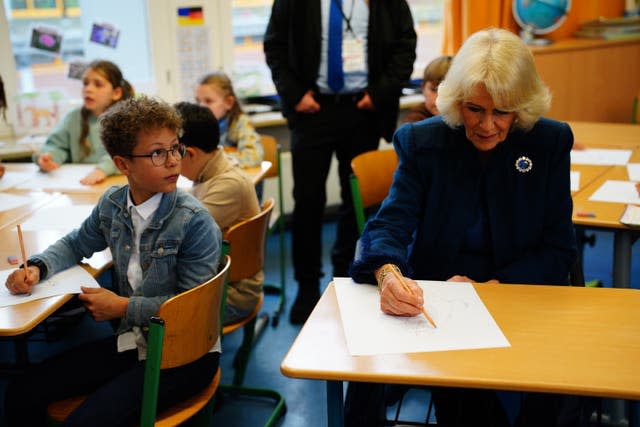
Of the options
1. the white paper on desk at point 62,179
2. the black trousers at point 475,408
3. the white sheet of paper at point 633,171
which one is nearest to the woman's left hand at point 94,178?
the white paper on desk at point 62,179

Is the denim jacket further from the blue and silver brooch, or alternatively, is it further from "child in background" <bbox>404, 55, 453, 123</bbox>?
"child in background" <bbox>404, 55, 453, 123</bbox>

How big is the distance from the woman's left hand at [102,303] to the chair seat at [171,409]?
22cm

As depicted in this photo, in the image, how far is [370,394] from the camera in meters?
1.71

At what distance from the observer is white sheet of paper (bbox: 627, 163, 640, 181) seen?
2.69 m

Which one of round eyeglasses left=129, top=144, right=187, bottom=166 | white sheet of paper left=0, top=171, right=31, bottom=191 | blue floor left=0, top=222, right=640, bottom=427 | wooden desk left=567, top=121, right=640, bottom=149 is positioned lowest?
blue floor left=0, top=222, right=640, bottom=427

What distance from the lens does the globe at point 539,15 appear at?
424 cm

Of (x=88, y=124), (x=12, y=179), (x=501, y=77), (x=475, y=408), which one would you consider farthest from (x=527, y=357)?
(x=88, y=124)

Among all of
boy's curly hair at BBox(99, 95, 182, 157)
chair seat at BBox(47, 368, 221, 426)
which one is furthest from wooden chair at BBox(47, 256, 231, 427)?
boy's curly hair at BBox(99, 95, 182, 157)

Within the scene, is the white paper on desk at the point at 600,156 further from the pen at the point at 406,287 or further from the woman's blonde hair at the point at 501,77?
the pen at the point at 406,287

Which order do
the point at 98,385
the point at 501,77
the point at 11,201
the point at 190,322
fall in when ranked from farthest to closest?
the point at 11,201, the point at 98,385, the point at 501,77, the point at 190,322

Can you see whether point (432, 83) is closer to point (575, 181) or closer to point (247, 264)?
point (575, 181)

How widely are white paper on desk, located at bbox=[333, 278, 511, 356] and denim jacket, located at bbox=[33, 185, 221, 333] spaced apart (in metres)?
0.39

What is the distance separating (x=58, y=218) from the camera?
235 cm

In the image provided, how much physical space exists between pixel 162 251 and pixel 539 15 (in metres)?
3.24
